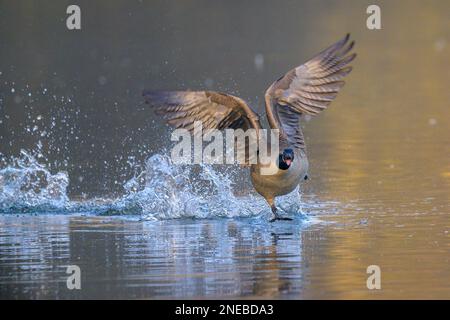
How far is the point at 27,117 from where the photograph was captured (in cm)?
2236

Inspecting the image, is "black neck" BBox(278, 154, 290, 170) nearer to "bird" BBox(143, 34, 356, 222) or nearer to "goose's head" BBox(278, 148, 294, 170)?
"goose's head" BBox(278, 148, 294, 170)

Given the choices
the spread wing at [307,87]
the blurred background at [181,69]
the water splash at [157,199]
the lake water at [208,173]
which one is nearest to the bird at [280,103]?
the spread wing at [307,87]

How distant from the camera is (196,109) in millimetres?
14039

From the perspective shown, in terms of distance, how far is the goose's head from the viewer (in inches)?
517

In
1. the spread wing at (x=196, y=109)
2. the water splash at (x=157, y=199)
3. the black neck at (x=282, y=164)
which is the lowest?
the water splash at (x=157, y=199)

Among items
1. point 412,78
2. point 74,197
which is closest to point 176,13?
point 412,78

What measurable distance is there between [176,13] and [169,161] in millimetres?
21241

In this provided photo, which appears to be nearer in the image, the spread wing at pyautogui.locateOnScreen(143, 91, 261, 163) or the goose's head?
the goose's head

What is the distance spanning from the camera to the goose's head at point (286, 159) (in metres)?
13.1

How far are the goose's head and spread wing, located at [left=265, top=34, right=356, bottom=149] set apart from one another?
27.6 inches

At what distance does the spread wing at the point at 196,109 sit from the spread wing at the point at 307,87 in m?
0.45

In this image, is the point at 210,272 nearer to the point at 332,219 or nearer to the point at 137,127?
the point at 332,219

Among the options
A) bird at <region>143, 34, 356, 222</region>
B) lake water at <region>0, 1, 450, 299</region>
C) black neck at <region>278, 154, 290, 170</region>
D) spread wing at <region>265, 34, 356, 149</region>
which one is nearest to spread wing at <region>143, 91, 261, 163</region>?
bird at <region>143, 34, 356, 222</region>

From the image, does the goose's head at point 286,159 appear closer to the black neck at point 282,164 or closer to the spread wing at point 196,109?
the black neck at point 282,164
